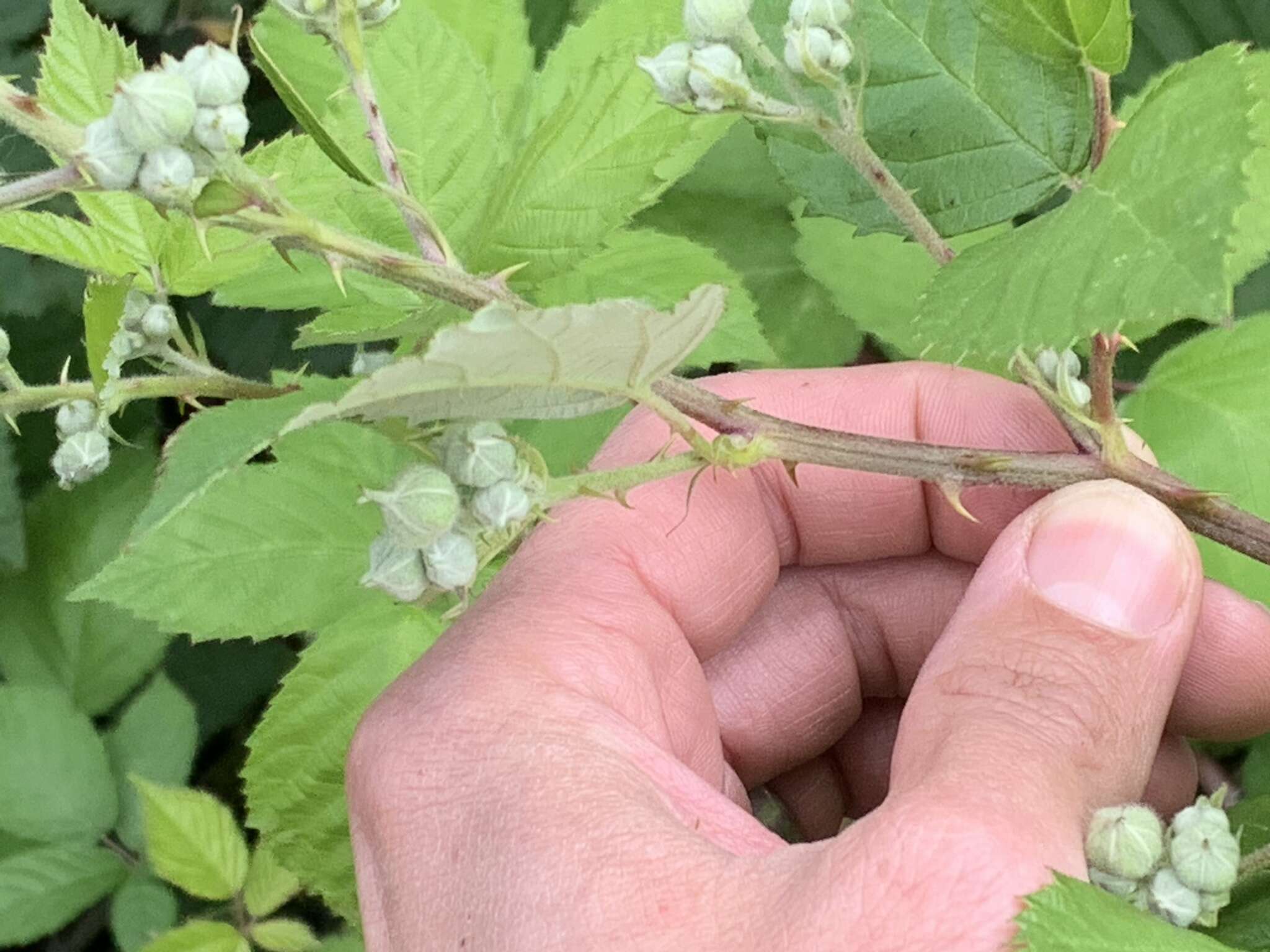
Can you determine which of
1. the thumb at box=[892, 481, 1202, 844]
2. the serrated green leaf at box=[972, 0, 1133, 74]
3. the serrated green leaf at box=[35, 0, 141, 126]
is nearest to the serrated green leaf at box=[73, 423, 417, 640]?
the serrated green leaf at box=[35, 0, 141, 126]

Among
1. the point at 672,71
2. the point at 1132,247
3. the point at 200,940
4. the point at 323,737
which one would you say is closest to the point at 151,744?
the point at 200,940

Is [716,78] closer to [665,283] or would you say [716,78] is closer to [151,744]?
[665,283]

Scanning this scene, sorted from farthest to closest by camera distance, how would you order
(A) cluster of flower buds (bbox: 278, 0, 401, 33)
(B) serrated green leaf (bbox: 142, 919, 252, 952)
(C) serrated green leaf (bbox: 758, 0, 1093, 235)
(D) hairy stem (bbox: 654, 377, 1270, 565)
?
1. (B) serrated green leaf (bbox: 142, 919, 252, 952)
2. (C) serrated green leaf (bbox: 758, 0, 1093, 235)
3. (D) hairy stem (bbox: 654, 377, 1270, 565)
4. (A) cluster of flower buds (bbox: 278, 0, 401, 33)

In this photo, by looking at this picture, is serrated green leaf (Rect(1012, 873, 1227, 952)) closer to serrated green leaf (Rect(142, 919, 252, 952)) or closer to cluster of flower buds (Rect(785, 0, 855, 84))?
cluster of flower buds (Rect(785, 0, 855, 84))

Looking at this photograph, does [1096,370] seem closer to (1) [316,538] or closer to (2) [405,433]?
(2) [405,433]

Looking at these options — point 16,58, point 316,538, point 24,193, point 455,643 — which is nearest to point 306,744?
point 316,538
